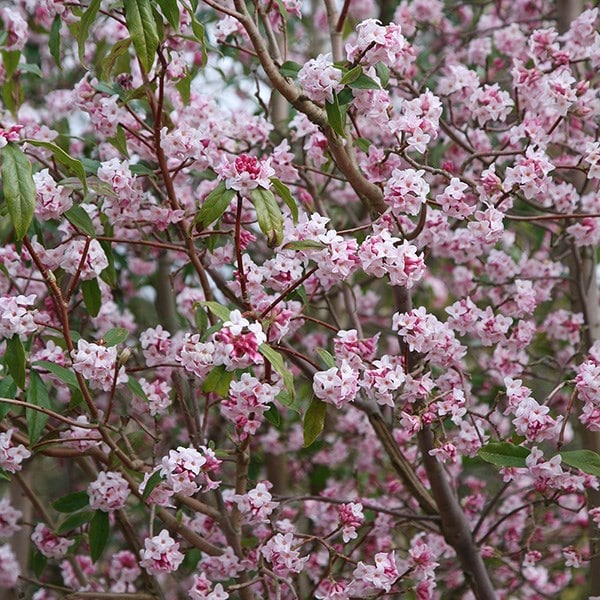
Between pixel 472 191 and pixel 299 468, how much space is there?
5.57 feet

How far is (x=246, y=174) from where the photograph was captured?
1.29 meters

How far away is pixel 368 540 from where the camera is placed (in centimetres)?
215

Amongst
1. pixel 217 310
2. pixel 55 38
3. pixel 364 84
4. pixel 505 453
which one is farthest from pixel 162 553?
pixel 55 38

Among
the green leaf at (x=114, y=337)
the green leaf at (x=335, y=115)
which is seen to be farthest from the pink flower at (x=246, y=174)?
the green leaf at (x=114, y=337)

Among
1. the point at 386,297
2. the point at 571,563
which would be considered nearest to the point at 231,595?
the point at 571,563

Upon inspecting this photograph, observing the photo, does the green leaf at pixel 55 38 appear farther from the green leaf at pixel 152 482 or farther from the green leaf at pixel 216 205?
the green leaf at pixel 152 482

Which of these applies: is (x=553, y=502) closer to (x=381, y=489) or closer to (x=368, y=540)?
(x=368, y=540)

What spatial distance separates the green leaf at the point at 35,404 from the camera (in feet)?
4.74

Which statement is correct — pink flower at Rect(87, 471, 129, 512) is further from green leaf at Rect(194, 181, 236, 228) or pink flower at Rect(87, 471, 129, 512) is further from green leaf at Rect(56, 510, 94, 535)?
green leaf at Rect(194, 181, 236, 228)

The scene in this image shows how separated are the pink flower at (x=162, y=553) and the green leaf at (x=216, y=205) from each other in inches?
23.9

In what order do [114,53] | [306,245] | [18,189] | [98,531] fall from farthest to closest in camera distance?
1. [98,531]
2. [114,53]
3. [306,245]
4. [18,189]

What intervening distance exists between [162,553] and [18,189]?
0.72 meters

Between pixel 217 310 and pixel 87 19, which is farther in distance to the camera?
pixel 87 19

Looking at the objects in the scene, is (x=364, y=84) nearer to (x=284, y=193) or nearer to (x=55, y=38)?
(x=284, y=193)
